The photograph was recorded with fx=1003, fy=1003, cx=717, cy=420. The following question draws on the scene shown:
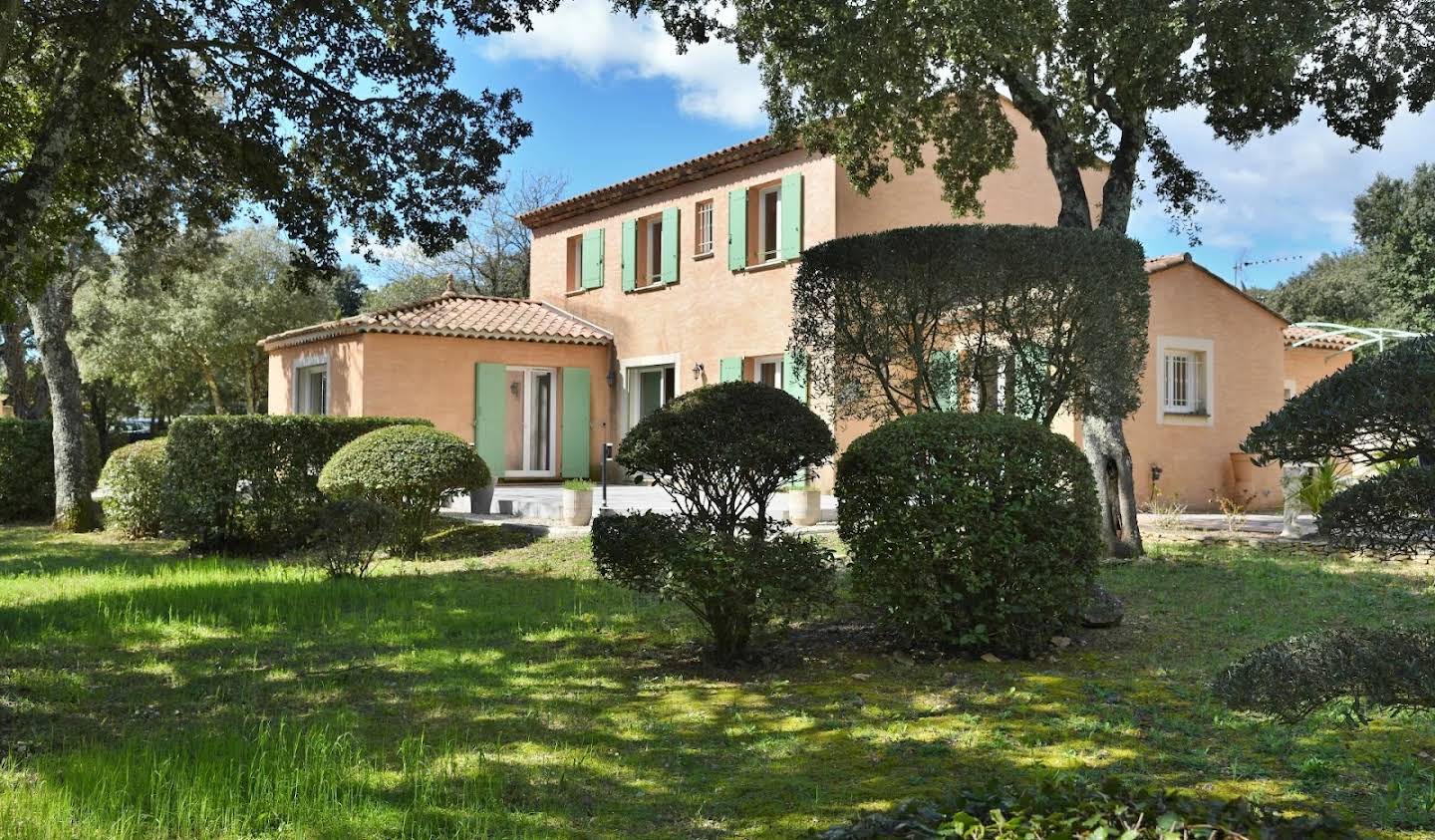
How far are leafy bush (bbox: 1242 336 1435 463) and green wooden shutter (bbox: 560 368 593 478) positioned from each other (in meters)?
17.9

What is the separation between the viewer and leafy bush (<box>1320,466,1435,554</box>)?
7.96 feet

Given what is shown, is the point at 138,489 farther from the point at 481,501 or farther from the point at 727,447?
the point at 727,447

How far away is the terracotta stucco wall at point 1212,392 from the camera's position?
50.2ft

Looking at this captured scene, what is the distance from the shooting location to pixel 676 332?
18875mm

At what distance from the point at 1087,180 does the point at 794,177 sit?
5461 mm

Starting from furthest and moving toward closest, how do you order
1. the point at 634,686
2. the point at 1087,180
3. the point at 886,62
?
the point at 1087,180, the point at 886,62, the point at 634,686

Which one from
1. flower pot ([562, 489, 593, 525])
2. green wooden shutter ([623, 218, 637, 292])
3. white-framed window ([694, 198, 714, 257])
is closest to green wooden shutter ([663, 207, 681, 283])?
white-framed window ([694, 198, 714, 257])

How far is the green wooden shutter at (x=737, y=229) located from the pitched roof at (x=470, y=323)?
155 inches

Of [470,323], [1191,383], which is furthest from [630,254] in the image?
[1191,383]

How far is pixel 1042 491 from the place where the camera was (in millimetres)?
5738

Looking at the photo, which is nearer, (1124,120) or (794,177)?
(1124,120)

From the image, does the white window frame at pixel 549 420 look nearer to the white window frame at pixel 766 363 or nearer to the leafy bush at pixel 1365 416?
the white window frame at pixel 766 363

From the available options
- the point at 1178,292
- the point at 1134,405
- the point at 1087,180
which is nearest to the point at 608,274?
the point at 1087,180

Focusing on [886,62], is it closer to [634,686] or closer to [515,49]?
[515,49]
